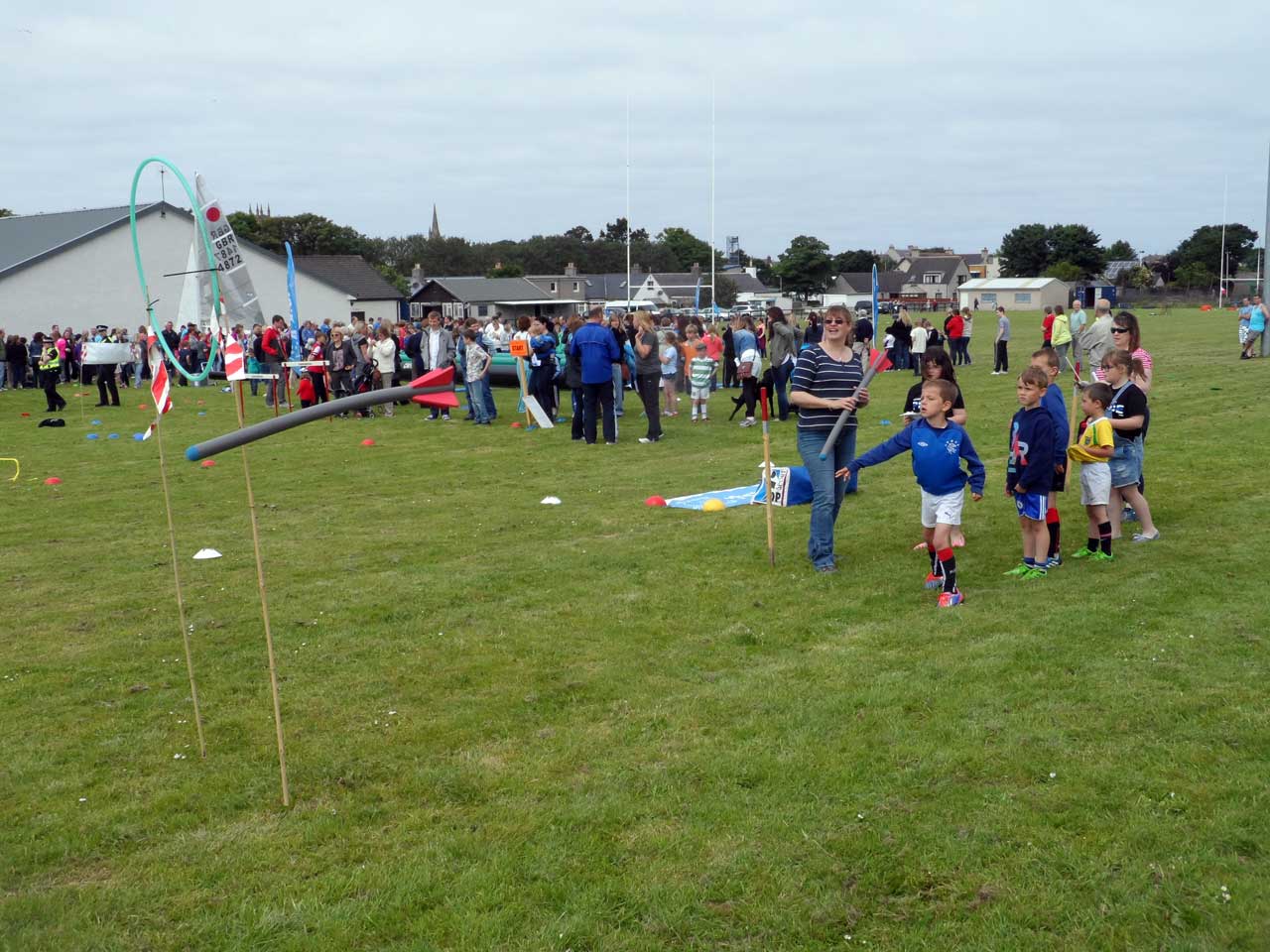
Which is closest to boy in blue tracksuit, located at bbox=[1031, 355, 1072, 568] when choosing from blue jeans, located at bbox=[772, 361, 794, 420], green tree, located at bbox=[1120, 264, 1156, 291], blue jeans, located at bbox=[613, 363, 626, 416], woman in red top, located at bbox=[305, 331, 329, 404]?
blue jeans, located at bbox=[772, 361, 794, 420]

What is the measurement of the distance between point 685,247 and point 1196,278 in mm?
63721

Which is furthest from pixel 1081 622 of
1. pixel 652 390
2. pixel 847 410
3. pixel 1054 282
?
pixel 1054 282

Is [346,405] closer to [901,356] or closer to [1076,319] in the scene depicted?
[1076,319]

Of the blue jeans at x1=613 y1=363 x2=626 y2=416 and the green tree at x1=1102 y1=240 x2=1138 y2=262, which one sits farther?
the green tree at x1=1102 y1=240 x2=1138 y2=262

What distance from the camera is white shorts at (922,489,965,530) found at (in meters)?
7.56

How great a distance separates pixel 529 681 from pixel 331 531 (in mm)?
5217

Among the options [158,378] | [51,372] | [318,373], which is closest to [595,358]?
[318,373]

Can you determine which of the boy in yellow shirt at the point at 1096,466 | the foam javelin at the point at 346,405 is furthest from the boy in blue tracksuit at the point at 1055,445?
the foam javelin at the point at 346,405

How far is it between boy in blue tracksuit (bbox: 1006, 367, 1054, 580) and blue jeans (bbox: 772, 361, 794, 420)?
10.3 m

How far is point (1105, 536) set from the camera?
8570mm

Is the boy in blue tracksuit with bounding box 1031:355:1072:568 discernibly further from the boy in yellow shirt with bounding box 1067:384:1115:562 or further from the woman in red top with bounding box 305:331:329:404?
the woman in red top with bounding box 305:331:329:404

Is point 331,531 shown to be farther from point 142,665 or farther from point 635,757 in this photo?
point 635,757

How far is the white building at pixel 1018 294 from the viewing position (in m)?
103

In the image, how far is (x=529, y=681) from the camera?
254 inches
